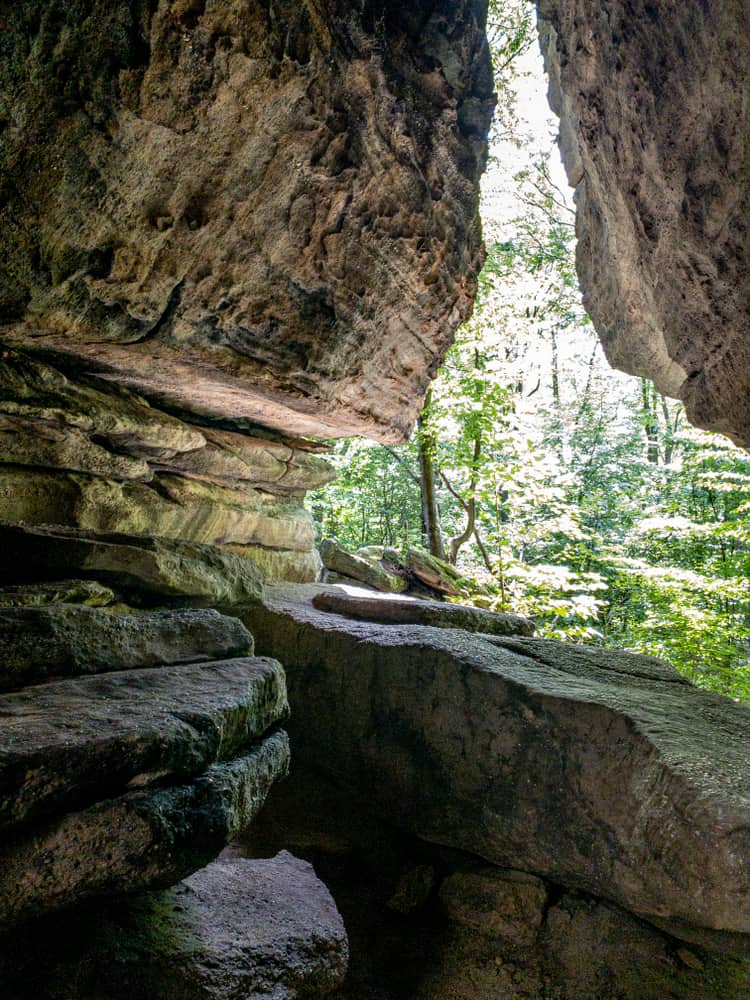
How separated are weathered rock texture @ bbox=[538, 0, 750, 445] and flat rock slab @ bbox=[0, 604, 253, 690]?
5379 mm

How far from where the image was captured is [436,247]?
6.12 meters

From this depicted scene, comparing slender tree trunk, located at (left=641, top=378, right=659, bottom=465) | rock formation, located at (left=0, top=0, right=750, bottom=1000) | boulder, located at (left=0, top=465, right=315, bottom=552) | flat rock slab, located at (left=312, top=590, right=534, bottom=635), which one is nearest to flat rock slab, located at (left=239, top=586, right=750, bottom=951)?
rock formation, located at (left=0, top=0, right=750, bottom=1000)

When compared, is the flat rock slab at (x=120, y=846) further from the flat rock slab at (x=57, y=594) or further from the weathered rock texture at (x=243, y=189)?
the weathered rock texture at (x=243, y=189)

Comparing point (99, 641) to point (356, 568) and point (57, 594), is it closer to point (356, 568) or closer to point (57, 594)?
point (57, 594)

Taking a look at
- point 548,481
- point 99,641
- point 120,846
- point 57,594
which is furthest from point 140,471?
point 548,481

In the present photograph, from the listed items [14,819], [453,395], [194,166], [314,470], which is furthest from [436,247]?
[453,395]

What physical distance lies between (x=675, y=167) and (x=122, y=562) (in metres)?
6.19

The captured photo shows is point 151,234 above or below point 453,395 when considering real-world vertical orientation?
below

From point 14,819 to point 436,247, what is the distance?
6.10 m

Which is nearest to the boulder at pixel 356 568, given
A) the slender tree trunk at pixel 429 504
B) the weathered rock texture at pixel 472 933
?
the slender tree trunk at pixel 429 504

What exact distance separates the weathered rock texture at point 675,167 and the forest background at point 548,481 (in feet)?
14.0

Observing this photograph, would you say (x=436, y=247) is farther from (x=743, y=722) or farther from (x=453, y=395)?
(x=453, y=395)

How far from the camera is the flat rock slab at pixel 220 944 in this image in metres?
2.83

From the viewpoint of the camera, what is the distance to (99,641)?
3.41m
